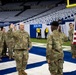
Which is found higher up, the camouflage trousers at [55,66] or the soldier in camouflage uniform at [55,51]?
the soldier in camouflage uniform at [55,51]

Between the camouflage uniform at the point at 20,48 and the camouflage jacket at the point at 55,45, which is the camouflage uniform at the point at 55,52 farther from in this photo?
the camouflage uniform at the point at 20,48

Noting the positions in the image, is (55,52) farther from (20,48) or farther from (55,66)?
(20,48)

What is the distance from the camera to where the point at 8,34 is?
10492 mm

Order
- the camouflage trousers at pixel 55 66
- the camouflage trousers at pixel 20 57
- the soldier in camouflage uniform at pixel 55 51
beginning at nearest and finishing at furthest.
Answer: the soldier in camouflage uniform at pixel 55 51, the camouflage trousers at pixel 55 66, the camouflage trousers at pixel 20 57

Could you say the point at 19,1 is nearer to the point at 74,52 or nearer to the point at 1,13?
the point at 1,13

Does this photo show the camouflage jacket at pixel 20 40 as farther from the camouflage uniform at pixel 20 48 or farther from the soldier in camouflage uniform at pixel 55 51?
the soldier in camouflage uniform at pixel 55 51

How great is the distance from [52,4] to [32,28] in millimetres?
15564

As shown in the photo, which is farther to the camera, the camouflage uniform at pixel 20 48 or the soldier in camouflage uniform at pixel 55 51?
the camouflage uniform at pixel 20 48

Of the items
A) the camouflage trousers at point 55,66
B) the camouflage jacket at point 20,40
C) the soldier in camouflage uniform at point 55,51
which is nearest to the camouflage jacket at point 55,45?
the soldier in camouflage uniform at point 55,51

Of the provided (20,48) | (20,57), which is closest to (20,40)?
(20,48)

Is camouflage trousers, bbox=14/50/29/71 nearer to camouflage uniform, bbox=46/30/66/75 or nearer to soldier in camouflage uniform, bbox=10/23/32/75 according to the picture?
soldier in camouflage uniform, bbox=10/23/32/75

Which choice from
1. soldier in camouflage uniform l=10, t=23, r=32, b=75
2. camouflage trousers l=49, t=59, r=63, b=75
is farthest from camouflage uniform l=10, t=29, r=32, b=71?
camouflage trousers l=49, t=59, r=63, b=75

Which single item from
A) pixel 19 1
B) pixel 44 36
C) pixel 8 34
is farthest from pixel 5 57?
pixel 19 1

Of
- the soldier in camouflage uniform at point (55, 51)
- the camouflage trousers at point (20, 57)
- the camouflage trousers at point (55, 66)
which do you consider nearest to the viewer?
the soldier in camouflage uniform at point (55, 51)
